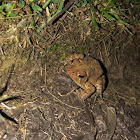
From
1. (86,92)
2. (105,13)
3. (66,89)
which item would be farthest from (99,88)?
(105,13)

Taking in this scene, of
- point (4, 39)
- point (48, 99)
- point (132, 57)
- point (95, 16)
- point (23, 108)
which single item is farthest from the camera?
point (132, 57)

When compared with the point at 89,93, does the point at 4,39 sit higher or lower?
higher

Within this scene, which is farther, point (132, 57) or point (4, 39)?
point (132, 57)

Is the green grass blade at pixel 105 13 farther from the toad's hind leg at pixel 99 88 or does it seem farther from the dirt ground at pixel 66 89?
the toad's hind leg at pixel 99 88

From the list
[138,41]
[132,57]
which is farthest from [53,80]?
[138,41]

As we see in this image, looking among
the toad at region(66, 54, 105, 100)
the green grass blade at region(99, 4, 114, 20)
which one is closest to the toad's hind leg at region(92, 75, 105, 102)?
the toad at region(66, 54, 105, 100)

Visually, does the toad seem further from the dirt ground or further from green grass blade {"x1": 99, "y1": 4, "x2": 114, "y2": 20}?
green grass blade {"x1": 99, "y1": 4, "x2": 114, "y2": 20}

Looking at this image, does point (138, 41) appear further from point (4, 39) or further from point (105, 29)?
point (4, 39)
